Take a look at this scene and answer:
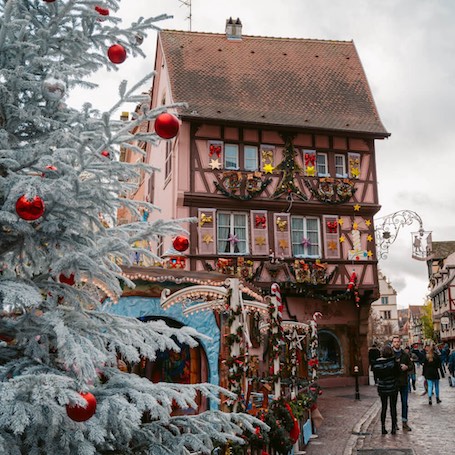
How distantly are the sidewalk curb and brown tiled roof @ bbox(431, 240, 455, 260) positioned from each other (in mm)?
50402

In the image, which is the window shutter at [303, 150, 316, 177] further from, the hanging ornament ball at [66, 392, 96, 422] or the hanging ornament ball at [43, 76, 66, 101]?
the hanging ornament ball at [66, 392, 96, 422]

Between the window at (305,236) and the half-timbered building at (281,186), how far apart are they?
5cm

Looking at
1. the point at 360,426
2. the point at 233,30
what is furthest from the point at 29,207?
the point at 233,30

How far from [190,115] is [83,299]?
17.1m

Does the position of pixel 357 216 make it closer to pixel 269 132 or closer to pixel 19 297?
pixel 269 132

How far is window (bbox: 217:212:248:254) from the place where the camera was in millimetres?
21422

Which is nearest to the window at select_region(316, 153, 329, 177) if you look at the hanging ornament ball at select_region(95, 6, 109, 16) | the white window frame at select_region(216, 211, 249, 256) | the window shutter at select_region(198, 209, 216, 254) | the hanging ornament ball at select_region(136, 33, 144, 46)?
the white window frame at select_region(216, 211, 249, 256)

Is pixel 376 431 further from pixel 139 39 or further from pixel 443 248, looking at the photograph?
pixel 443 248

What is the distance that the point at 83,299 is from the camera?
4.54 meters

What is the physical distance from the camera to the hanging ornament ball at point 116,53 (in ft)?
15.3

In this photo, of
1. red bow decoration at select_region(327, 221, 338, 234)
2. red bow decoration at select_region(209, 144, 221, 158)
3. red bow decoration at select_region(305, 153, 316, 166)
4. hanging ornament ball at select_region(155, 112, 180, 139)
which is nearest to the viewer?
hanging ornament ball at select_region(155, 112, 180, 139)

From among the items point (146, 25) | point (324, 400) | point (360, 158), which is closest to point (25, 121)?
point (146, 25)

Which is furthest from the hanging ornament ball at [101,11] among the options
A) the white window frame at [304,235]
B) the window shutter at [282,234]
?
the white window frame at [304,235]

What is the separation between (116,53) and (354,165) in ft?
64.7
